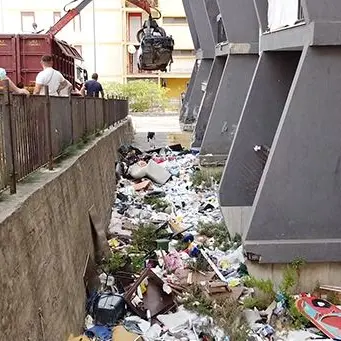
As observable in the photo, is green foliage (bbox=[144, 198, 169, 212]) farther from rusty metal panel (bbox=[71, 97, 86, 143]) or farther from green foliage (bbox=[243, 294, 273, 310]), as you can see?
green foliage (bbox=[243, 294, 273, 310])

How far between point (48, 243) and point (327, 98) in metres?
3.76

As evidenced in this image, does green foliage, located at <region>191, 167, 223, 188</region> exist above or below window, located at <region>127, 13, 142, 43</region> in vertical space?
below

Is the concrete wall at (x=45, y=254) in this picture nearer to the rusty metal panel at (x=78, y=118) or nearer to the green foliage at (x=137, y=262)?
the green foliage at (x=137, y=262)

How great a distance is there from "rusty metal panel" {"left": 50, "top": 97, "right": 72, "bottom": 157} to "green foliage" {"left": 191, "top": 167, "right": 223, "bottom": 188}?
15.3ft

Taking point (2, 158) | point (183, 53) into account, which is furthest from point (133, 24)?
point (2, 158)

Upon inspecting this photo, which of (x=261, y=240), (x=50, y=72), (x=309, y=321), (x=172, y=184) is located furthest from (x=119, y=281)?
(x=172, y=184)

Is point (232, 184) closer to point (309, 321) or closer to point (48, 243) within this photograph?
point (309, 321)

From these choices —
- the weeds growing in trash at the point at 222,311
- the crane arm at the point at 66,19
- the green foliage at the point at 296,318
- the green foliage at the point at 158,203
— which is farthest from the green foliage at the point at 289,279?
the crane arm at the point at 66,19

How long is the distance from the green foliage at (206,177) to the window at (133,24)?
32238mm

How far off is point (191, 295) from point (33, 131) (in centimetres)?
256

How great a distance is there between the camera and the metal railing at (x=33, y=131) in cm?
→ 446

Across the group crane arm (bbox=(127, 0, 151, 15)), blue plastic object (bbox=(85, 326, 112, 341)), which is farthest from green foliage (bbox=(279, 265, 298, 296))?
crane arm (bbox=(127, 0, 151, 15))

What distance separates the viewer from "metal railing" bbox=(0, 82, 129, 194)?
4.46 metres

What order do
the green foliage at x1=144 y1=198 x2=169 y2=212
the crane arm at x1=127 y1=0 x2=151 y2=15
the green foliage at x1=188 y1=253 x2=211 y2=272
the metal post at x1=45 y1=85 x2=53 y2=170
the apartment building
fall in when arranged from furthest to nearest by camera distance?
the apartment building < the crane arm at x1=127 y1=0 x2=151 y2=15 < the green foliage at x1=144 y1=198 x2=169 y2=212 < the green foliage at x1=188 y1=253 x2=211 y2=272 < the metal post at x1=45 y1=85 x2=53 y2=170
